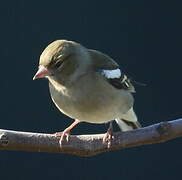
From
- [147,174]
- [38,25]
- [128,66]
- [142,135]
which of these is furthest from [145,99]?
[142,135]

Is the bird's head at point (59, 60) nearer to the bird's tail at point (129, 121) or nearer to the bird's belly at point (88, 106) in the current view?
the bird's belly at point (88, 106)

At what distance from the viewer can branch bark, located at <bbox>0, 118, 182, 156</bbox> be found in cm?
312

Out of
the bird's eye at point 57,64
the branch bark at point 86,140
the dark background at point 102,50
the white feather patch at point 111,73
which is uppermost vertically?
the bird's eye at point 57,64

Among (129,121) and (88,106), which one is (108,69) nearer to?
(88,106)

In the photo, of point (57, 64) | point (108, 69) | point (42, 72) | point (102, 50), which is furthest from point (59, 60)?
point (102, 50)

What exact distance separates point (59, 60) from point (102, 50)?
1.88 metres

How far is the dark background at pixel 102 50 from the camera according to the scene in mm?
5301

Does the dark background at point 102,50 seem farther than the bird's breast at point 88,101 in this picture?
Yes

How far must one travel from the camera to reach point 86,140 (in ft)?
10.7

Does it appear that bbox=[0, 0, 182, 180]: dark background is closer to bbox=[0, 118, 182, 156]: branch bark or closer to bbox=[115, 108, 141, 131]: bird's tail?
bbox=[115, 108, 141, 131]: bird's tail

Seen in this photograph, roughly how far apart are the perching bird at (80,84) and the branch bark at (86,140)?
7.8 inches

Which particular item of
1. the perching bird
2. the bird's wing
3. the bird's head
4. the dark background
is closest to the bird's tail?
the bird's wing

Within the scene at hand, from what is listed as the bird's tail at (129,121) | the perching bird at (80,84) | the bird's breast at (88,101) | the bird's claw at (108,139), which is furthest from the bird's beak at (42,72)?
the bird's tail at (129,121)

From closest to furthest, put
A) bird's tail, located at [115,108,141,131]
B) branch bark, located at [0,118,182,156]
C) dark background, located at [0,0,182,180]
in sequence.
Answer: branch bark, located at [0,118,182,156] < bird's tail, located at [115,108,141,131] < dark background, located at [0,0,182,180]
